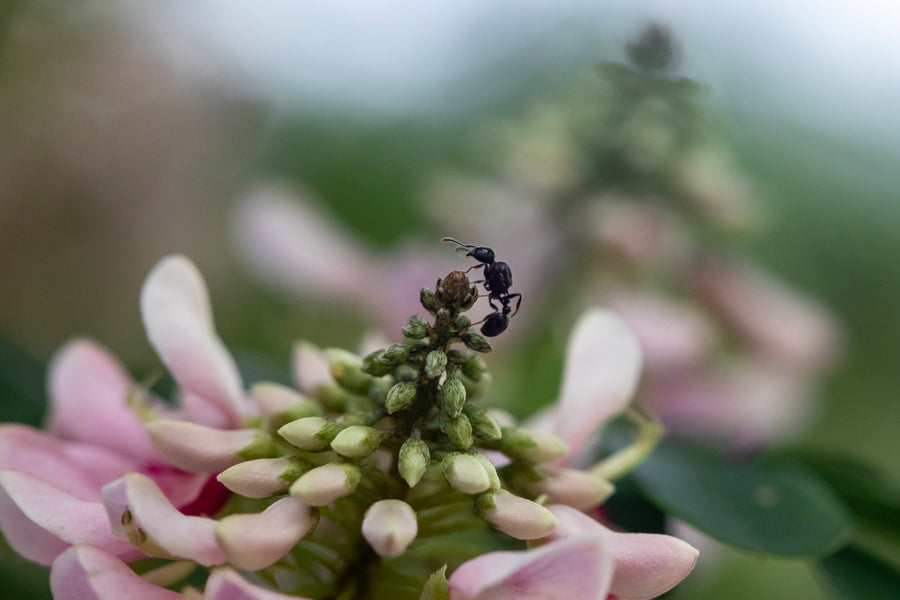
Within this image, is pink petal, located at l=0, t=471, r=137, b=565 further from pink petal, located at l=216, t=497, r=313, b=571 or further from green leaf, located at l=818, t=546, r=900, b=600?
green leaf, located at l=818, t=546, r=900, b=600

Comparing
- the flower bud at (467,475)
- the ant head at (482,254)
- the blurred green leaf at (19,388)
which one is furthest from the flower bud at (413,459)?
the blurred green leaf at (19,388)

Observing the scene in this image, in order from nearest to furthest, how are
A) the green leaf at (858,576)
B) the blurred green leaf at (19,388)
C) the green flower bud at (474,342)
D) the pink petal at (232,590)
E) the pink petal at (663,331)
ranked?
the pink petal at (232,590)
the green flower bud at (474,342)
the green leaf at (858,576)
the blurred green leaf at (19,388)
the pink petal at (663,331)

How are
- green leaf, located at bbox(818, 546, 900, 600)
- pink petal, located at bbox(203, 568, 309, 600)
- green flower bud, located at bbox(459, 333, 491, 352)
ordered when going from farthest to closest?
green leaf, located at bbox(818, 546, 900, 600)
green flower bud, located at bbox(459, 333, 491, 352)
pink petal, located at bbox(203, 568, 309, 600)

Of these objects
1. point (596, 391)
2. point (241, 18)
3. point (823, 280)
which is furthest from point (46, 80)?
point (823, 280)

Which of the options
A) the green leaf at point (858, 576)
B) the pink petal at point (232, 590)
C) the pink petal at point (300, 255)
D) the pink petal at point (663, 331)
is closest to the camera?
the pink petal at point (232, 590)

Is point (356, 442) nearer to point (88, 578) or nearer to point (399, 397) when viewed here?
point (399, 397)

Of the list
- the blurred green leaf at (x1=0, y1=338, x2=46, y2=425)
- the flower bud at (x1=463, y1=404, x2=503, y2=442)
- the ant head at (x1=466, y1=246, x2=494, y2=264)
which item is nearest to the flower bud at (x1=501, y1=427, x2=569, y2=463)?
the flower bud at (x1=463, y1=404, x2=503, y2=442)

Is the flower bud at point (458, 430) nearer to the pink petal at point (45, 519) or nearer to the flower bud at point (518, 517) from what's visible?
the flower bud at point (518, 517)
